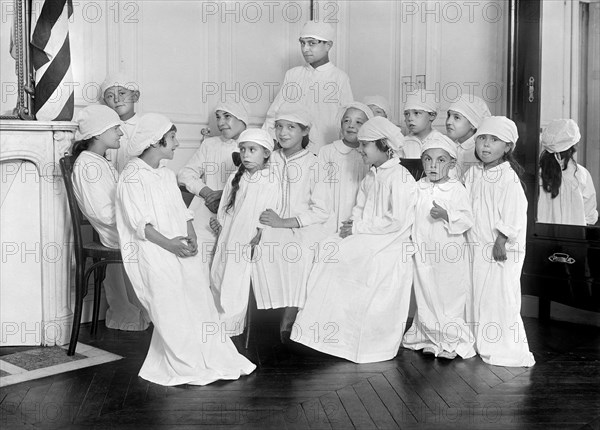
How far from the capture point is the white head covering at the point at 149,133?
4.21 metres

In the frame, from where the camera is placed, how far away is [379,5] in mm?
6391

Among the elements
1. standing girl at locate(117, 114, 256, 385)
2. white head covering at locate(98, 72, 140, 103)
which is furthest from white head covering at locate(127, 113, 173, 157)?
white head covering at locate(98, 72, 140, 103)

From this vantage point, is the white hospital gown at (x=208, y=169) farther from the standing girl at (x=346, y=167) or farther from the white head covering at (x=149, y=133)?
the white head covering at (x=149, y=133)

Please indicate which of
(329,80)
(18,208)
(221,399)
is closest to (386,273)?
(221,399)

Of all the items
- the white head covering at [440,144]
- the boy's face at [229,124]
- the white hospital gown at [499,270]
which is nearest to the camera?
the white hospital gown at [499,270]

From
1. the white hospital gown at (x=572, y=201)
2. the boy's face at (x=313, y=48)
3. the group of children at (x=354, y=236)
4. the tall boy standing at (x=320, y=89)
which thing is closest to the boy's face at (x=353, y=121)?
the group of children at (x=354, y=236)

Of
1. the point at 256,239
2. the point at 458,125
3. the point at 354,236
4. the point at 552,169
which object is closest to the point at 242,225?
the point at 256,239

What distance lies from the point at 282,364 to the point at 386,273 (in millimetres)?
784

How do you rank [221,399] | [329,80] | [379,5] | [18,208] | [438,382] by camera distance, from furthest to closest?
[379,5]
[329,80]
[18,208]
[438,382]
[221,399]

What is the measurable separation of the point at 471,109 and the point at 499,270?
1105mm

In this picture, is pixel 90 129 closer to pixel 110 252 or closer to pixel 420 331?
pixel 110 252

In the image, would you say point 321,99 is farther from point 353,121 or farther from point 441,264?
point 441,264

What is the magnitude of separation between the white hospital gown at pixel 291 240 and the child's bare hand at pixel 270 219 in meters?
0.06

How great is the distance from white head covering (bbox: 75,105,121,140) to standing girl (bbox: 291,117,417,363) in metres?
1.43
